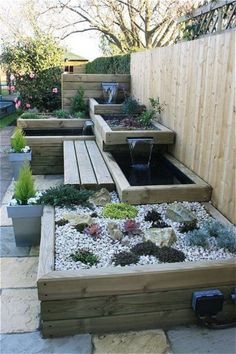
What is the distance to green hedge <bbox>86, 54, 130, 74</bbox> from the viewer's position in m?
6.75

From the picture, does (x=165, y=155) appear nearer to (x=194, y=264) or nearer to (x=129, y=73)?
(x=194, y=264)

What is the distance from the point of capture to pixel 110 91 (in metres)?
6.21

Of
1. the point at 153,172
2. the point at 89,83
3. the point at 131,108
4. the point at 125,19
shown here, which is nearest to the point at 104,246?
the point at 153,172

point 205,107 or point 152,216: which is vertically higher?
point 205,107

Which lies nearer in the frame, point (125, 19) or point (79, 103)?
point (79, 103)

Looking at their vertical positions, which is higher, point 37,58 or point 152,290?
point 37,58

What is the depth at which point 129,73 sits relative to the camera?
21.5ft

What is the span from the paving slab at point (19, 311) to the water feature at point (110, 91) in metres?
4.48

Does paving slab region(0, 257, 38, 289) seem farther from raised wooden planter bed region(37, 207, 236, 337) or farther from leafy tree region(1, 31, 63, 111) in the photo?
leafy tree region(1, 31, 63, 111)

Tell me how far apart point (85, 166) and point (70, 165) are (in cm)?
17

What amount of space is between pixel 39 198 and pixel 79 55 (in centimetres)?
1131

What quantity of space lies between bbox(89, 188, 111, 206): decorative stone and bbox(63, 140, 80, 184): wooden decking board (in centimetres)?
26

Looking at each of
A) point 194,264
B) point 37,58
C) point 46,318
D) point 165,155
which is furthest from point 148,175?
point 37,58

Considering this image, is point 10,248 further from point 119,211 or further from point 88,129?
point 88,129
